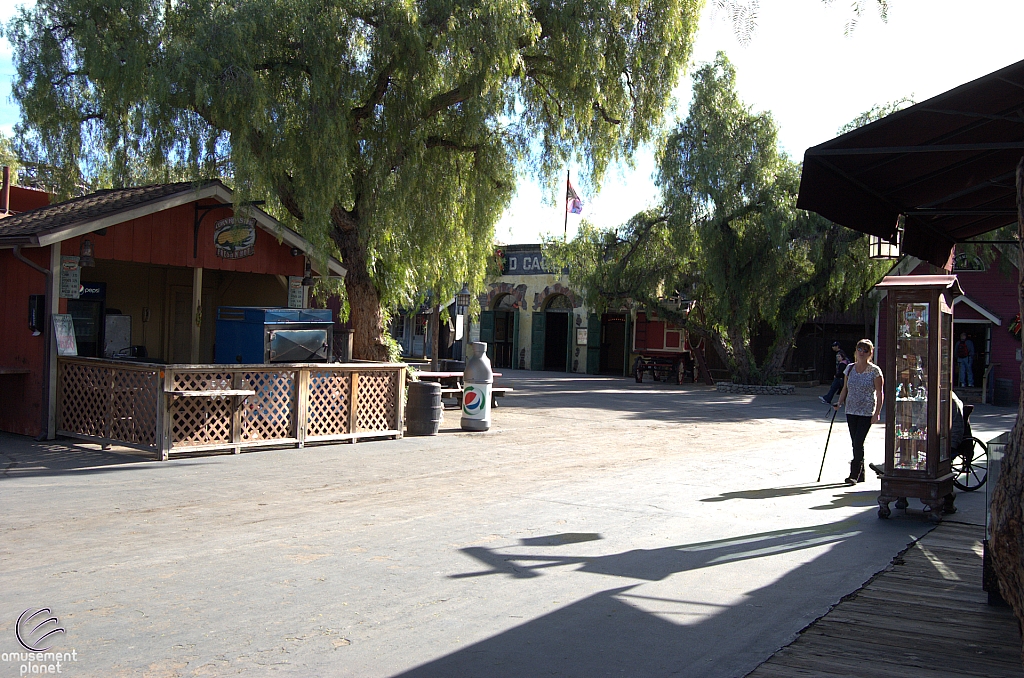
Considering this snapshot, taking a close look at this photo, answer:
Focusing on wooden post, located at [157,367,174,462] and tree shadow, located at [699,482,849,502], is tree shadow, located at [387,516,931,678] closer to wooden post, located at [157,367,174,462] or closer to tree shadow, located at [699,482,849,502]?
tree shadow, located at [699,482,849,502]

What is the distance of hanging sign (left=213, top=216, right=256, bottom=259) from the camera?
14.0m

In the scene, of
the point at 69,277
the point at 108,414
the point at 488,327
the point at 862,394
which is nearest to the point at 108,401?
the point at 108,414

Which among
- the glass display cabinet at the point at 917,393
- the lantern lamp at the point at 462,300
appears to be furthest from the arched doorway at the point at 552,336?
the glass display cabinet at the point at 917,393

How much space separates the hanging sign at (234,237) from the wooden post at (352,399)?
9.68ft

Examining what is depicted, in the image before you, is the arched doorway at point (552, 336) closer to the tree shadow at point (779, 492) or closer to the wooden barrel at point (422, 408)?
the wooden barrel at point (422, 408)

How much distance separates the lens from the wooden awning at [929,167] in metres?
6.48

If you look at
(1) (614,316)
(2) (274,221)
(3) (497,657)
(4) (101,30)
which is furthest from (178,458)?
(1) (614,316)

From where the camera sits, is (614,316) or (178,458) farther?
(614,316)

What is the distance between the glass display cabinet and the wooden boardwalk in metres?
1.80

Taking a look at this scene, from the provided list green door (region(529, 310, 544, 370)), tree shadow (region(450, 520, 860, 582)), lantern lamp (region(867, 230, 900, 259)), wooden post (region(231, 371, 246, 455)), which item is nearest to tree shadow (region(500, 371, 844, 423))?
green door (region(529, 310, 544, 370))

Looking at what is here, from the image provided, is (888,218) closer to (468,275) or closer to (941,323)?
(941,323)

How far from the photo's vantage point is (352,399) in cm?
1343

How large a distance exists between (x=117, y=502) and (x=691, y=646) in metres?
5.97

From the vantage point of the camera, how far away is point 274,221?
563 inches
